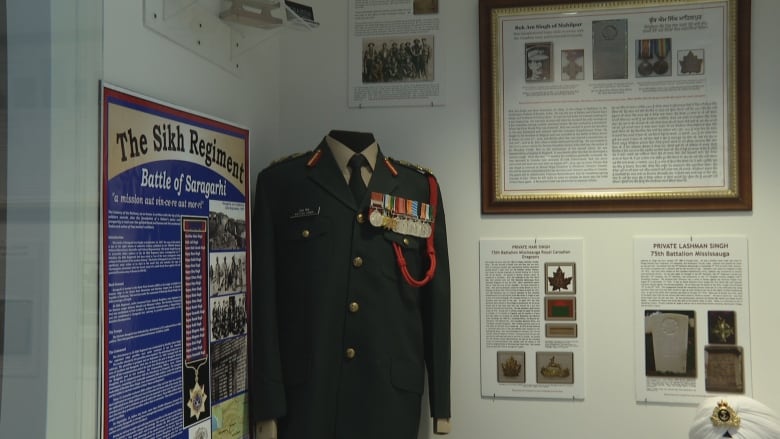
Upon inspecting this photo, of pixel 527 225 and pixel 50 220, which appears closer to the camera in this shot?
pixel 50 220

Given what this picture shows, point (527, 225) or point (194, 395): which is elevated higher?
point (527, 225)

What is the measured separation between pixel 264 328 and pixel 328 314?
0.18 m

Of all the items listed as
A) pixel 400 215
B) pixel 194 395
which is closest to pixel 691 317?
pixel 400 215

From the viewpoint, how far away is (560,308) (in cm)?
208

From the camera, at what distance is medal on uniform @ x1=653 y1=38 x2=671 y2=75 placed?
2047mm

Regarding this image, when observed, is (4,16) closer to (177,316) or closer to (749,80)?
(177,316)

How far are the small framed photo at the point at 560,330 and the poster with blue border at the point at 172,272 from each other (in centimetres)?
96

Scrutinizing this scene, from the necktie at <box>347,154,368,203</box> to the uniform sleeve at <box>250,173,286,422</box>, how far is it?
9.9 inches

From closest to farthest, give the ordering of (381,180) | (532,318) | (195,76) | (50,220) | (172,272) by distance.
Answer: (50,220) < (172,272) < (195,76) < (381,180) < (532,318)

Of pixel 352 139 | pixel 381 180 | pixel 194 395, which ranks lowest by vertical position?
pixel 194 395

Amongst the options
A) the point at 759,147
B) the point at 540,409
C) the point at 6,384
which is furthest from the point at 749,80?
the point at 6,384

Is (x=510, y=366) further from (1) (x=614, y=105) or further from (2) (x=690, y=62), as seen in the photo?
(2) (x=690, y=62)

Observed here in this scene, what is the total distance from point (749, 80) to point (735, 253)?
543 millimetres

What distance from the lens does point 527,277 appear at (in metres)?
2.09
